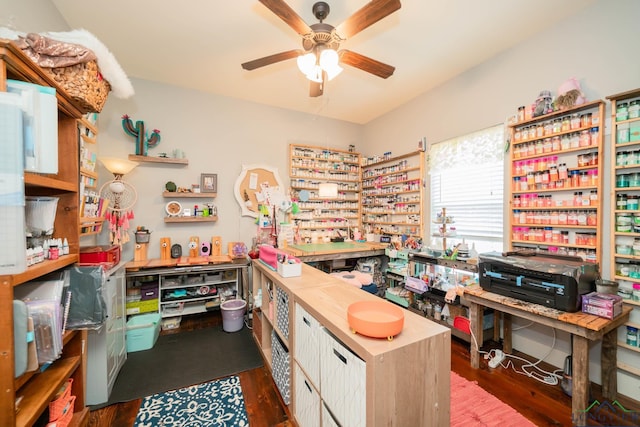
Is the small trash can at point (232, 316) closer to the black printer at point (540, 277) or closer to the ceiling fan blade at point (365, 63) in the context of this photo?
the black printer at point (540, 277)

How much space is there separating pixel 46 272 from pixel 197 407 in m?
1.40

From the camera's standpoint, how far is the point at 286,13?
1.56 meters

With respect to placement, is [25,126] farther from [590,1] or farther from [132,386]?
[590,1]

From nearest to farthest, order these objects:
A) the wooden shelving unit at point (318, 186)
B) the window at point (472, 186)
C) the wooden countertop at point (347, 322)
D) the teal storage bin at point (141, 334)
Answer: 1. the wooden countertop at point (347, 322)
2. the teal storage bin at point (141, 334)
3. the window at point (472, 186)
4. the wooden shelving unit at point (318, 186)

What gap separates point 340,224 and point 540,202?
279cm

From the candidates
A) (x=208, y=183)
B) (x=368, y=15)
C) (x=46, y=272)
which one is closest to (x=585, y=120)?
(x=368, y=15)

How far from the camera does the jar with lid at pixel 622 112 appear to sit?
69.7 inches

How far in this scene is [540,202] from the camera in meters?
2.26

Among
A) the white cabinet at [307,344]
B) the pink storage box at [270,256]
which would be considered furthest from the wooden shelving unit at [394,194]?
the white cabinet at [307,344]

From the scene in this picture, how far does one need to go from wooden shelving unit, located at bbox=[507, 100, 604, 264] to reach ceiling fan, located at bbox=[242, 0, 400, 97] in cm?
154

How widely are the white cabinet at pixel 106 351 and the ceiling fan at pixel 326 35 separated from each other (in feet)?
6.96

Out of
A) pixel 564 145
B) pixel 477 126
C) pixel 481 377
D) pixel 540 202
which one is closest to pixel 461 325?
pixel 481 377

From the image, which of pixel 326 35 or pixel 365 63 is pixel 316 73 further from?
pixel 365 63

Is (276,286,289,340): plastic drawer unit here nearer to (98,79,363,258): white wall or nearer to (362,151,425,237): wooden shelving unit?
(98,79,363,258): white wall
